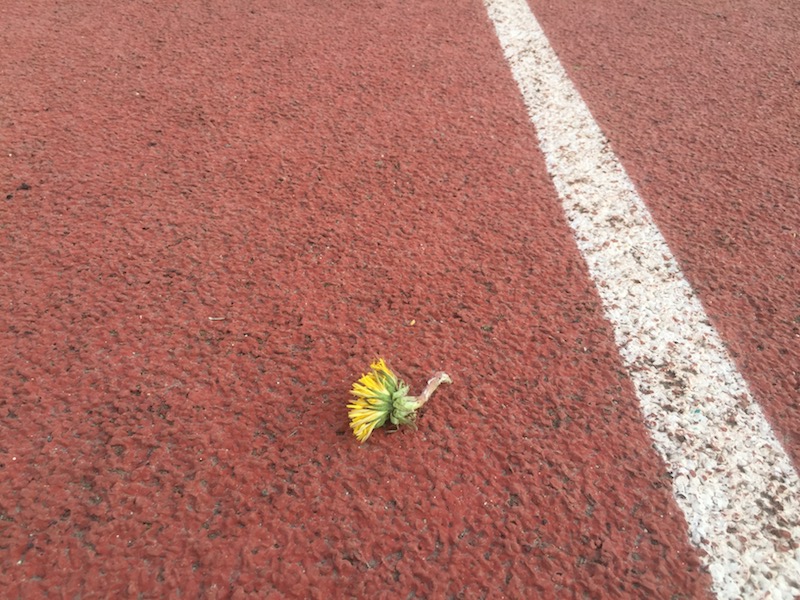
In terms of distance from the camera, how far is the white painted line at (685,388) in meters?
1.31

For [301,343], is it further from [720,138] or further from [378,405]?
[720,138]

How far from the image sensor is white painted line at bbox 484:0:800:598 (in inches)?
51.5

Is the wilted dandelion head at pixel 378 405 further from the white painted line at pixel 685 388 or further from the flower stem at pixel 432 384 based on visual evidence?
the white painted line at pixel 685 388

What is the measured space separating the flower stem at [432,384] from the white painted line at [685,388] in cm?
47

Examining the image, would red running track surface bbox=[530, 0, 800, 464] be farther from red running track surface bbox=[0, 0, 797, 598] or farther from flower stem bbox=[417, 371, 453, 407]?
flower stem bbox=[417, 371, 453, 407]

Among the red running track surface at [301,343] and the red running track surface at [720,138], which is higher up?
the red running track surface at [720,138]

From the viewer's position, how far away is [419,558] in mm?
1295

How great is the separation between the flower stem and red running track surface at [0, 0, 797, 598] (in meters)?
0.03

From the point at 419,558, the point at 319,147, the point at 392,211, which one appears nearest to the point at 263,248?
the point at 392,211

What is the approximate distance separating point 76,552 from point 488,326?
1.07 metres

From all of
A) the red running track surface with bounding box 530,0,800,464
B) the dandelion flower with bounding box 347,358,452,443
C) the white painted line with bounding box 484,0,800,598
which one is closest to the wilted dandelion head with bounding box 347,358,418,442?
the dandelion flower with bounding box 347,358,452,443

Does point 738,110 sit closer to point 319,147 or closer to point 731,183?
point 731,183

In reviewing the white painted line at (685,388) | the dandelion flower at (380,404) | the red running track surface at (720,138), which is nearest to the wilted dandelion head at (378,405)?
the dandelion flower at (380,404)

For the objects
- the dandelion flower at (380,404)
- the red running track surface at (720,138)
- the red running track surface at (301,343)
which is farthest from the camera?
the red running track surface at (720,138)
